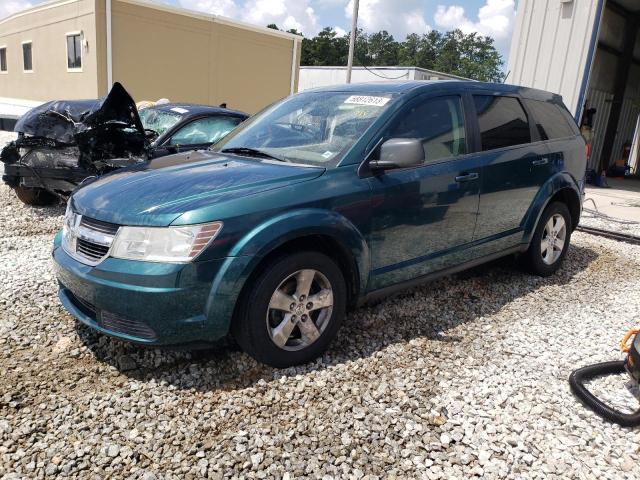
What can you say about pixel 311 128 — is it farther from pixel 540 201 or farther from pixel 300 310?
pixel 540 201

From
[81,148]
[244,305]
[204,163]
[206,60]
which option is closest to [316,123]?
[204,163]

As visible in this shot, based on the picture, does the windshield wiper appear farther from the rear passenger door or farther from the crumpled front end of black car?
the crumpled front end of black car

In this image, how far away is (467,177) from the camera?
13.0 ft

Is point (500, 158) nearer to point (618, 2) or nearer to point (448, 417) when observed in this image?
point (448, 417)

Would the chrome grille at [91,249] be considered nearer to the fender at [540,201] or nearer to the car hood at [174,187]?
the car hood at [174,187]

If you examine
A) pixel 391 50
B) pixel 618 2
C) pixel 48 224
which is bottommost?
pixel 48 224

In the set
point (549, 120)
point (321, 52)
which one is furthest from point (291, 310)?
point (321, 52)

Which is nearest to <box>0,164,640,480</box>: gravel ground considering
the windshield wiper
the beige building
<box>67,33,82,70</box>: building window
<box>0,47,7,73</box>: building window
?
the windshield wiper

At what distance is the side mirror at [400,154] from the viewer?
3254 millimetres

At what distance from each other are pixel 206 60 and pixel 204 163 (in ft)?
64.3

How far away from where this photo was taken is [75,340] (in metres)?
3.45

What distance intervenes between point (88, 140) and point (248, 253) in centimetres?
414

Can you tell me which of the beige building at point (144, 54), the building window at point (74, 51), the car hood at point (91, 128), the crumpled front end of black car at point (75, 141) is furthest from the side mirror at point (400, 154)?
the building window at point (74, 51)

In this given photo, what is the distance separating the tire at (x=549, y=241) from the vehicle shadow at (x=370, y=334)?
0.13 meters
